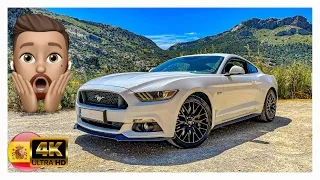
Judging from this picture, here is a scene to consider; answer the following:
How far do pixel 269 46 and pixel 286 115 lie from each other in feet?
10.8

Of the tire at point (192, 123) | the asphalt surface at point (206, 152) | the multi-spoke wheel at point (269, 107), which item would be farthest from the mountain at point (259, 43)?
the tire at point (192, 123)

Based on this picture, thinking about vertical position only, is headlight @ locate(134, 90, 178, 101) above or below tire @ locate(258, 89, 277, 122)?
above

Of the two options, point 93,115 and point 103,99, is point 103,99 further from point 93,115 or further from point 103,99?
point 93,115

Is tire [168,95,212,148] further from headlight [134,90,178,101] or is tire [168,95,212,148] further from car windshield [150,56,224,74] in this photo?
car windshield [150,56,224,74]

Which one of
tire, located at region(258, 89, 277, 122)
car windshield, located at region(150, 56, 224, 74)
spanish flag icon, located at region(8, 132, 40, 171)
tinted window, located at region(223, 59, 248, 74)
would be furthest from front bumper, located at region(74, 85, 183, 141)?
tire, located at region(258, 89, 277, 122)

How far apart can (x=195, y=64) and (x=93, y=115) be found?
1.87 metres

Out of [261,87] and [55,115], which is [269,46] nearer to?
[261,87]

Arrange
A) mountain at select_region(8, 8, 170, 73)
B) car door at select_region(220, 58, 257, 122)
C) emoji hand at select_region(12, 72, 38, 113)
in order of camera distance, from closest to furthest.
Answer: car door at select_region(220, 58, 257, 122)
emoji hand at select_region(12, 72, 38, 113)
mountain at select_region(8, 8, 170, 73)

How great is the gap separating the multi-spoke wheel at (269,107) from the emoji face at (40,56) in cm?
371

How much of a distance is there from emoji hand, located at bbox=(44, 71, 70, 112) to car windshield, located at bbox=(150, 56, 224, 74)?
5.75 ft

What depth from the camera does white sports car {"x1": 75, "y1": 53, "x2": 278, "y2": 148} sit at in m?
3.28

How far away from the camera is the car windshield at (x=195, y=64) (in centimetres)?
442

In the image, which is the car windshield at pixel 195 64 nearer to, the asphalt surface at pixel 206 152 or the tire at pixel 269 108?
the asphalt surface at pixel 206 152
